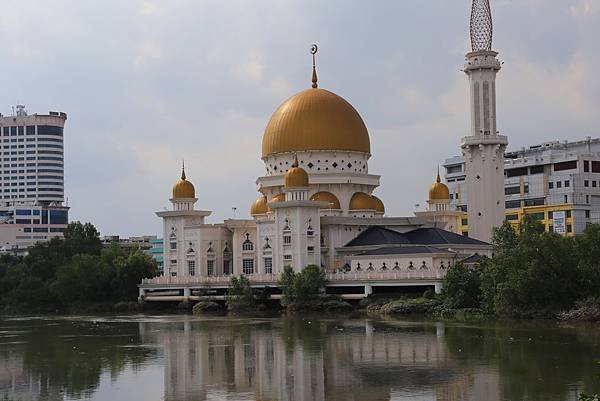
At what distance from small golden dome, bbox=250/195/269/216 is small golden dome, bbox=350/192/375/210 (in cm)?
623

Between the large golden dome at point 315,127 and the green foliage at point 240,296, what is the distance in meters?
13.4

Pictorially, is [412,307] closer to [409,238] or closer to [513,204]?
[409,238]

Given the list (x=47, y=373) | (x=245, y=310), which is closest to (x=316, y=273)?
(x=245, y=310)

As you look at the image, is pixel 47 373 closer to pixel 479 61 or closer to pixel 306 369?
pixel 306 369

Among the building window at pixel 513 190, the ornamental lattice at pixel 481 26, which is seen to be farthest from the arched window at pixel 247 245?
the building window at pixel 513 190

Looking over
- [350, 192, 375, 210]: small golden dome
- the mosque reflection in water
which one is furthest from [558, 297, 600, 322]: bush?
[350, 192, 375, 210]: small golden dome

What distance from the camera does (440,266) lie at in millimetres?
68500

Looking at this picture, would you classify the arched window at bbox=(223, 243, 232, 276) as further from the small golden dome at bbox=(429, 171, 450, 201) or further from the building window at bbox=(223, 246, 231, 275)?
the small golden dome at bbox=(429, 171, 450, 201)

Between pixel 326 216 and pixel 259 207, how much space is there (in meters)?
6.65

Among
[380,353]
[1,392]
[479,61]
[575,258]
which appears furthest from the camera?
[479,61]

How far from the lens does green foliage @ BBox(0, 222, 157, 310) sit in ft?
257

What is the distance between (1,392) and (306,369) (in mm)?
10165

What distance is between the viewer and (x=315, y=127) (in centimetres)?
7950

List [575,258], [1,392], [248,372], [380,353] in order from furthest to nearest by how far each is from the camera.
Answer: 1. [575,258]
2. [380,353]
3. [248,372]
4. [1,392]
